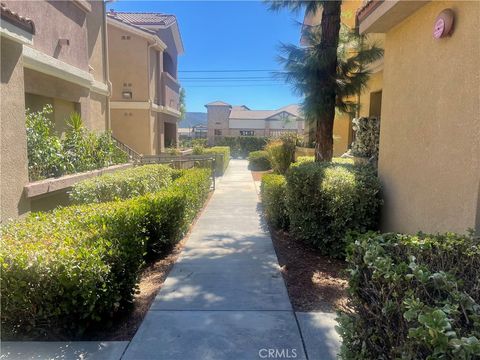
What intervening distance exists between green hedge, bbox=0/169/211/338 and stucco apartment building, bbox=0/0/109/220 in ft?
5.09

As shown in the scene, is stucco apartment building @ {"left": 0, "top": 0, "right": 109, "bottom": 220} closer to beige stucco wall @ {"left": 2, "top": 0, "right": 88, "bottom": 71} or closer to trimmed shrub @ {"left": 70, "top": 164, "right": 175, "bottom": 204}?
beige stucco wall @ {"left": 2, "top": 0, "right": 88, "bottom": 71}

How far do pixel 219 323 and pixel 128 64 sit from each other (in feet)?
58.3

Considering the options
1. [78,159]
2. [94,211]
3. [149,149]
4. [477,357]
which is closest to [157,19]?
[149,149]

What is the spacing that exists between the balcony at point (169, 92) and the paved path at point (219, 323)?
1767 cm

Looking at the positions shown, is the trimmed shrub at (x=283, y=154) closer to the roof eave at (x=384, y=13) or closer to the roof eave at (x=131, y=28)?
the roof eave at (x=131, y=28)

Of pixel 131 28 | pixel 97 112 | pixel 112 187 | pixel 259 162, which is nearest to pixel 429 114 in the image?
pixel 112 187

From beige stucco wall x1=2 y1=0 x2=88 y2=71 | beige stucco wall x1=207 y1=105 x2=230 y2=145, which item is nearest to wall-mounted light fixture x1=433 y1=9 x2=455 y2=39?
beige stucco wall x1=2 y1=0 x2=88 y2=71

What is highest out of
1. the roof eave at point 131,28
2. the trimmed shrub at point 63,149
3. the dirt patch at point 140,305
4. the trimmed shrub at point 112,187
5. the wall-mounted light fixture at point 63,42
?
the roof eave at point 131,28

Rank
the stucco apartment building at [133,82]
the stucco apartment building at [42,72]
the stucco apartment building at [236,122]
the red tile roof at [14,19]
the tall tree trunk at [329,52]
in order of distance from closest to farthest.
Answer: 1. the red tile roof at [14,19]
2. the stucco apartment building at [42,72]
3. the tall tree trunk at [329,52]
4. the stucco apartment building at [133,82]
5. the stucco apartment building at [236,122]

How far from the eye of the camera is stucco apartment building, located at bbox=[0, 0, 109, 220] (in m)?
5.23

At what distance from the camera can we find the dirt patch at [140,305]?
3521mm

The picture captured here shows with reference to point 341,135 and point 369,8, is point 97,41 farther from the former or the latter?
point 369,8

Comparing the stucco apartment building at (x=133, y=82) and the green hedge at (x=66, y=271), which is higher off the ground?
the stucco apartment building at (x=133, y=82)

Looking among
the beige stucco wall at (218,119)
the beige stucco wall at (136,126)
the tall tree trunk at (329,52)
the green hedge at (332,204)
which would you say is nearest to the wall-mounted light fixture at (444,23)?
the green hedge at (332,204)
